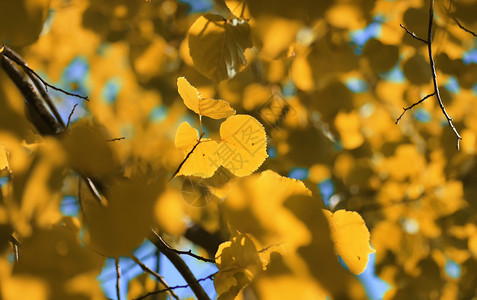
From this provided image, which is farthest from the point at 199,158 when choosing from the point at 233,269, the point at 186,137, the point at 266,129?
the point at 266,129

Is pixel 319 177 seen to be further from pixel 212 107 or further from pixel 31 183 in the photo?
pixel 31 183

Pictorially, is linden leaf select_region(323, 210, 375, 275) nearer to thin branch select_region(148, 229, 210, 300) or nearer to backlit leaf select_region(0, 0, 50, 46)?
thin branch select_region(148, 229, 210, 300)

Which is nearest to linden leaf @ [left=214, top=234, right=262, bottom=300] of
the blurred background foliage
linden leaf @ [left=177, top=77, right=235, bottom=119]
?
the blurred background foliage

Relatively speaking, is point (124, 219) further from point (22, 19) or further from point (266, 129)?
point (266, 129)

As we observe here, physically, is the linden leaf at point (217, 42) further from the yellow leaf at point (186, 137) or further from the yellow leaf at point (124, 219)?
the yellow leaf at point (124, 219)

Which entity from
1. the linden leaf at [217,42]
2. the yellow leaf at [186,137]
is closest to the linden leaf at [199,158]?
the yellow leaf at [186,137]
